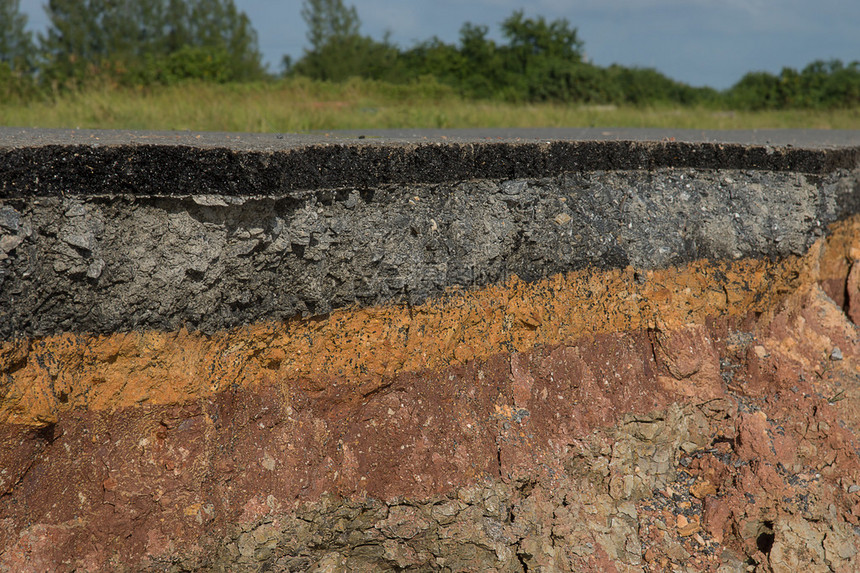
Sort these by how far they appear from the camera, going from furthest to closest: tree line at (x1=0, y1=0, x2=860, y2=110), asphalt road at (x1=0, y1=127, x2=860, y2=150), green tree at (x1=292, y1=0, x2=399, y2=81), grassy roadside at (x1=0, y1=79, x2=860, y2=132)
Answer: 1. green tree at (x1=292, y1=0, x2=399, y2=81)
2. tree line at (x1=0, y1=0, x2=860, y2=110)
3. grassy roadside at (x1=0, y1=79, x2=860, y2=132)
4. asphalt road at (x1=0, y1=127, x2=860, y2=150)

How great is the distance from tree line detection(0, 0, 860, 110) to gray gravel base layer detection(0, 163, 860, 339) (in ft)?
24.5

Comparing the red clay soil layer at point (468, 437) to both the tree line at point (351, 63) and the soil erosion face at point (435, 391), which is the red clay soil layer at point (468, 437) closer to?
the soil erosion face at point (435, 391)

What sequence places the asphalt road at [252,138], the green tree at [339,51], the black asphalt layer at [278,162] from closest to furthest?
1. the black asphalt layer at [278,162]
2. the asphalt road at [252,138]
3. the green tree at [339,51]

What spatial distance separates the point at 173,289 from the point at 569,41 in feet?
61.5

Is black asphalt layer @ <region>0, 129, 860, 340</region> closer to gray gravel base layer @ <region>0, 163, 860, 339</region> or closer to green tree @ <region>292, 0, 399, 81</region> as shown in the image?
gray gravel base layer @ <region>0, 163, 860, 339</region>

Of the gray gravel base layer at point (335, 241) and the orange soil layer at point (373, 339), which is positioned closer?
the gray gravel base layer at point (335, 241)

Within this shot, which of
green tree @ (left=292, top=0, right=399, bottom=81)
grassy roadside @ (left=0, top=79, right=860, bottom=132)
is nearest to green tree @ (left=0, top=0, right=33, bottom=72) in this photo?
green tree @ (left=292, top=0, right=399, bottom=81)

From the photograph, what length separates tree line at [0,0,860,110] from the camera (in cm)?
1380

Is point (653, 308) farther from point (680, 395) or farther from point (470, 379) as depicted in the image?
point (470, 379)

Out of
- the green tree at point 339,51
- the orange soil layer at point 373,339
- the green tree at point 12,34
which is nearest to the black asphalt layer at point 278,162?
the orange soil layer at point 373,339

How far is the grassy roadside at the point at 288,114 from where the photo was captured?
234 inches

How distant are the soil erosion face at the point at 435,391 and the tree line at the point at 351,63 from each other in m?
7.51

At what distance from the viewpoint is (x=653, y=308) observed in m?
3.70

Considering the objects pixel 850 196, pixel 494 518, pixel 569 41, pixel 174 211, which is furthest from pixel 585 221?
pixel 569 41
